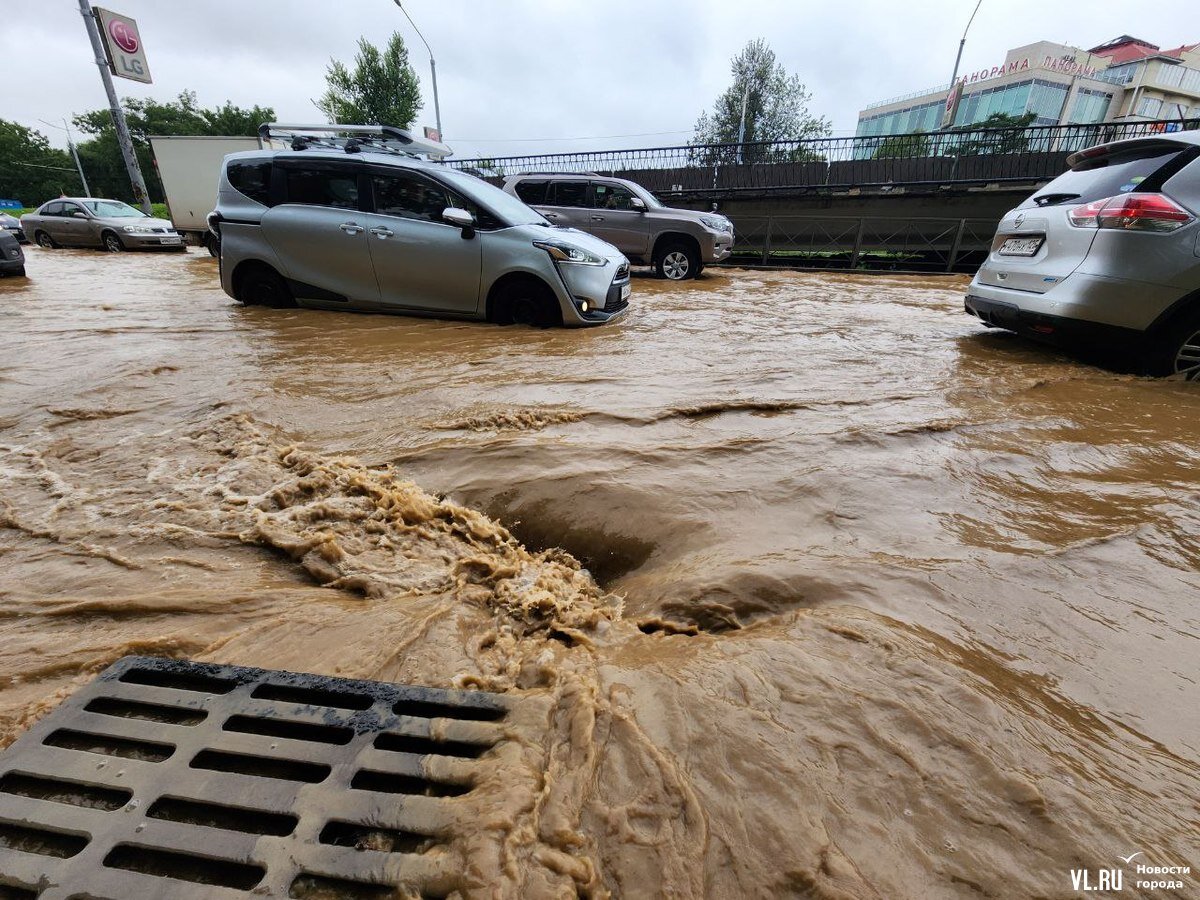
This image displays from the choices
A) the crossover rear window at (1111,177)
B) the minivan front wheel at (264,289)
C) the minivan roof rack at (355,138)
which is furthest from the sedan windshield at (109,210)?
the crossover rear window at (1111,177)

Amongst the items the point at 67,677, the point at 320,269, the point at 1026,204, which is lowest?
the point at 67,677

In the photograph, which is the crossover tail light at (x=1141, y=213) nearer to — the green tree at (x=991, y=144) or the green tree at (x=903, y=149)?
the green tree at (x=903, y=149)

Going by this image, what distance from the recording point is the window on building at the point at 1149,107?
45.0 meters

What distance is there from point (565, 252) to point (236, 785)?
4.98 meters

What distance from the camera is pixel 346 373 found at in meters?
4.18

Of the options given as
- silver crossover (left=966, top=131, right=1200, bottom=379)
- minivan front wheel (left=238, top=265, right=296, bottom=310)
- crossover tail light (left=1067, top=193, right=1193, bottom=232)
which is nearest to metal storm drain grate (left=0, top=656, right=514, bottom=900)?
silver crossover (left=966, top=131, right=1200, bottom=379)

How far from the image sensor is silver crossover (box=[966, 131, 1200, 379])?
362cm

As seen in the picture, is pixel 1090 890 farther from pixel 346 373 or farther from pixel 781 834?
pixel 346 373

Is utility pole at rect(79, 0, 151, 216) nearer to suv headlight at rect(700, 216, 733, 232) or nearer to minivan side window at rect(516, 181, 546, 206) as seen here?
minivan side window at rect(516, 181, 546, 206)

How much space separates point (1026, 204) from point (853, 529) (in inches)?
166

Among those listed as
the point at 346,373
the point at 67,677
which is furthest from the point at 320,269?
the point at 67,677

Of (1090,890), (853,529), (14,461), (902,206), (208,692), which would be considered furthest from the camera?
(902,206)

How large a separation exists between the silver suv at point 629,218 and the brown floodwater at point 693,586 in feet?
21.2

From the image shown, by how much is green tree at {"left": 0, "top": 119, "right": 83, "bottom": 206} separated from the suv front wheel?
67927mm
